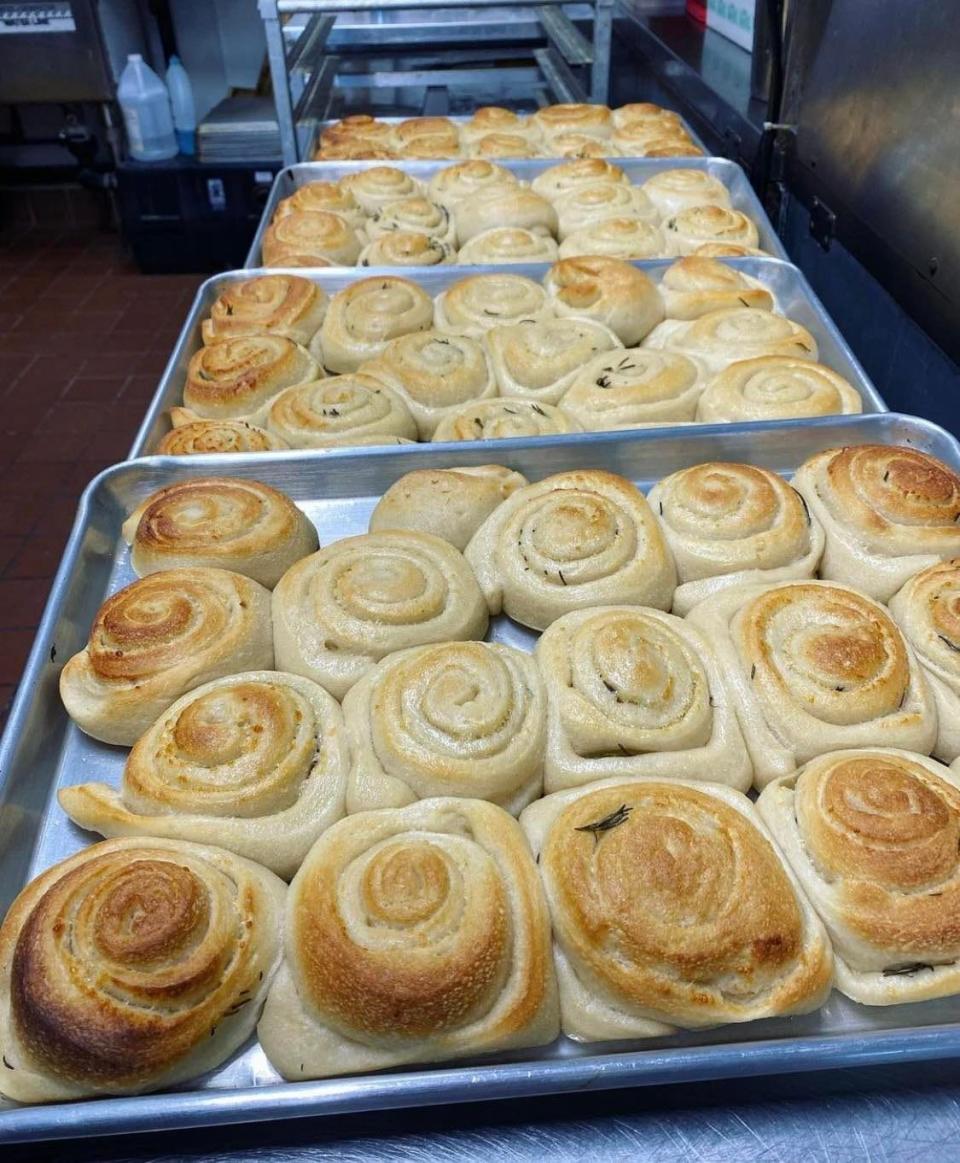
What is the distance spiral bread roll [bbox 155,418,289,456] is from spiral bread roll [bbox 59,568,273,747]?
607 millimetres

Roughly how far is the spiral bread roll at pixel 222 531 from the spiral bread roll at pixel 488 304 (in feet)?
3.42

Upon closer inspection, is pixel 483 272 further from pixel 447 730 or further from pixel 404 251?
pixel 447 730

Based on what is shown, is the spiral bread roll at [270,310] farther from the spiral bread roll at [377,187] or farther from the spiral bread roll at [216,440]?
the spiral bread roll at [377,187]

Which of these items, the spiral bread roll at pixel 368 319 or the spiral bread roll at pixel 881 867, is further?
the spiral bread roll at pixel 368 319

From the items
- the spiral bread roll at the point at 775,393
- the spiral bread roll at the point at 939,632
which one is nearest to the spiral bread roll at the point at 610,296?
the spiral bread roll at the point at 775,393

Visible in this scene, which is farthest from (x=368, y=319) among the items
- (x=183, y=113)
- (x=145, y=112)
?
(x=183, y=113)

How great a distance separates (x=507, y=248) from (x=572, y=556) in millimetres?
1787

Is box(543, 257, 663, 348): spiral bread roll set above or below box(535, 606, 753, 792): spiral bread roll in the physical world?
above

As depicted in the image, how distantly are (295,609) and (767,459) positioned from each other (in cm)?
126

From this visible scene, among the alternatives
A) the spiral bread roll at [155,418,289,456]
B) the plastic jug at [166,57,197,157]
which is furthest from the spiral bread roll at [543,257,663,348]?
the plastic jug at [166,57,197,157]

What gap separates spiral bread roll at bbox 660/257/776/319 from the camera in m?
2.79

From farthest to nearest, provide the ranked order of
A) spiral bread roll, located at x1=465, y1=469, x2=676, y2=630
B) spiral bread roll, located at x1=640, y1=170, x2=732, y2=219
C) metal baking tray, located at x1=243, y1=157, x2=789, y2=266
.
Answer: metal baking tray, located at x1=243, y1=157, x2=789, y2=266, spiral bread roll, located at x1=640, y1=170, x2=732, y2=219, spiral bread roll, located at x1=465, y1=469, x2=676, y2=630

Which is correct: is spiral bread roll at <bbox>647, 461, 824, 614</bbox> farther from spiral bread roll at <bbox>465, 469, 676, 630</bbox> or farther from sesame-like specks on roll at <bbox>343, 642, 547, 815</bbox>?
sesame-like specks on roll at <bbox>343, 642, 547, 815</bbox>

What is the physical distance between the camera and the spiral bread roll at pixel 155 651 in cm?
161
